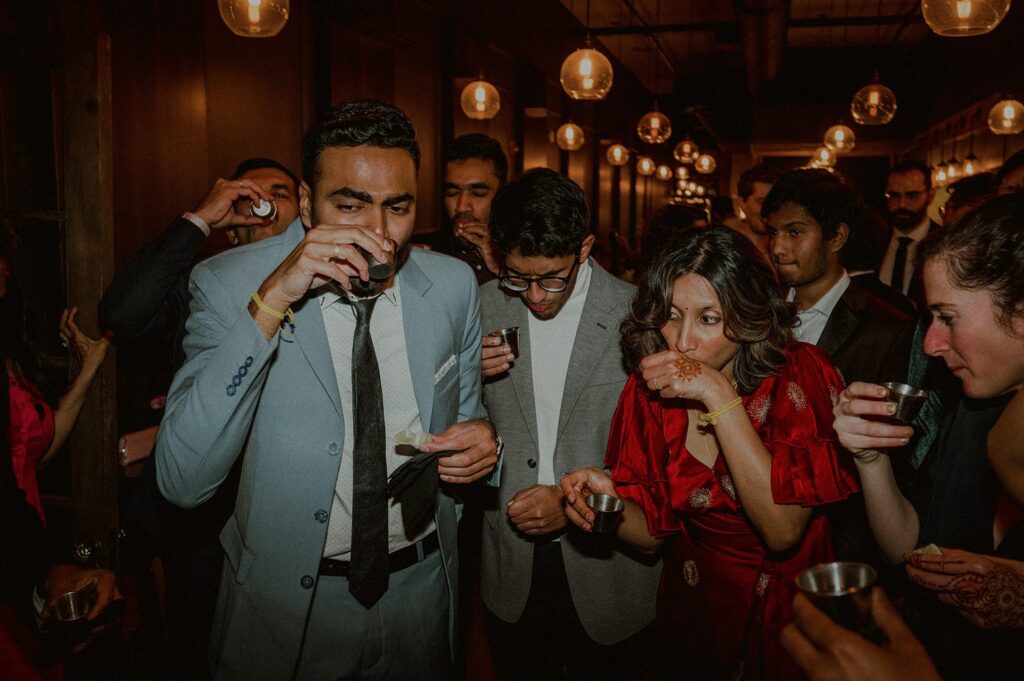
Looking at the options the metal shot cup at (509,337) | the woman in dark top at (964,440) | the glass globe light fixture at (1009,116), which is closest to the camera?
the woman in dark top at (964,440)

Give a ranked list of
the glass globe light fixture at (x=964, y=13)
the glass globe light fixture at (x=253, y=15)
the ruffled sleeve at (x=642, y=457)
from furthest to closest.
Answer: the glass globe light fixture at (x=964, y=13)
the glass globe light fixture at (x=253, y=15)
the ruffled sleeve at (x=642, y=457)

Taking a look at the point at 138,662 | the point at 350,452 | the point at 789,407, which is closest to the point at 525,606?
the point at 350,452

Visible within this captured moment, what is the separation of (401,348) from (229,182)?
1.33 m

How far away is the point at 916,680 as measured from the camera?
3.33ft

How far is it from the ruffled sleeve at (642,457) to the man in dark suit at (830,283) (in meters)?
1.18

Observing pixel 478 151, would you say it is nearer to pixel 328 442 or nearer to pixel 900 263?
pixel 328 442

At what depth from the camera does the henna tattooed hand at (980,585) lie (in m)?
1.42

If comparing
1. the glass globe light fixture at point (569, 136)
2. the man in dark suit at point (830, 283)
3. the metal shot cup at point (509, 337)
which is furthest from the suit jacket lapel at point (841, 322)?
the glass globe light fixture at point (569, 136)

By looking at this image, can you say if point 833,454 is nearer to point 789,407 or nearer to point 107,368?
point 789,407

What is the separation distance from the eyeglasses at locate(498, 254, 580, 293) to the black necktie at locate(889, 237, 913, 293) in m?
4.50

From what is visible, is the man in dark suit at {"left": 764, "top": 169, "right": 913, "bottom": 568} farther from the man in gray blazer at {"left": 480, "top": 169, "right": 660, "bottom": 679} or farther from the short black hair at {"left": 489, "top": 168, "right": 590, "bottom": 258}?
the short black hair at {"left": 489, "top": 168, "right": 590, "bottom": 258}

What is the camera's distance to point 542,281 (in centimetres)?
246

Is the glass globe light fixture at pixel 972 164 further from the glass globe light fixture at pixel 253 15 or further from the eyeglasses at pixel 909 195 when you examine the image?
the glass globe light fixture at pixel 253 15

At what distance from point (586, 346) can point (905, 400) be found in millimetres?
1035
